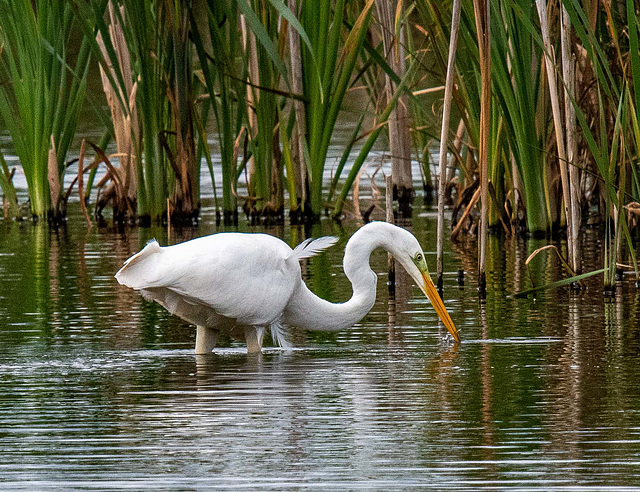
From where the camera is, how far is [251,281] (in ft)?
22.6

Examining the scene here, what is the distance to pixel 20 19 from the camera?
12062mm

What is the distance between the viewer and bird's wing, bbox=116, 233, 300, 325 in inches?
264

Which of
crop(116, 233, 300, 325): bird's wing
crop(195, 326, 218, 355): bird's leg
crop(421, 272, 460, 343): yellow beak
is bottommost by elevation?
crop(195, 326, 218, 355): bird's leg

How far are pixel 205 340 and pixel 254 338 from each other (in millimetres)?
306

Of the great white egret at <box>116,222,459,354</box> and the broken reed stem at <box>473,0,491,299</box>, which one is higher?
the broken reed stem at <box>473,0,491,299</box>

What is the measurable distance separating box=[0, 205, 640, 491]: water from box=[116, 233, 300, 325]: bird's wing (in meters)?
0.28

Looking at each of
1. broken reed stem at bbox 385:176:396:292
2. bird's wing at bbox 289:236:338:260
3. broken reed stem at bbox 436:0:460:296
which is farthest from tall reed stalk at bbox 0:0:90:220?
bird's wing at bbox 289:236:338:260

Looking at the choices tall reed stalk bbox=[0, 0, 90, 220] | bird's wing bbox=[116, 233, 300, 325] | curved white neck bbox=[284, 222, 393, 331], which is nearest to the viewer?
bird's wing bbox=[116, 233, 300, 325]

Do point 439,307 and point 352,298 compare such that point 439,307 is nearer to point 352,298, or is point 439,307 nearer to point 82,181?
point 352,298

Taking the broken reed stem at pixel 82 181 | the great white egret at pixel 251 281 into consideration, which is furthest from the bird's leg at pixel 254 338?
the broken reed stem at pixel 82 181

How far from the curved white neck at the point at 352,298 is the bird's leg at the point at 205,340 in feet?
1.58

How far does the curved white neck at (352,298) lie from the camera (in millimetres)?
7184

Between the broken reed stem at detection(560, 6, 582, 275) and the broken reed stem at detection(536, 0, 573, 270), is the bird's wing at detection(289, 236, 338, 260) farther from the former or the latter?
the broken reed stem at detection(560, 6, 582, 275)

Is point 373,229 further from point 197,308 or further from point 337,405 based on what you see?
point 337,405
